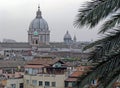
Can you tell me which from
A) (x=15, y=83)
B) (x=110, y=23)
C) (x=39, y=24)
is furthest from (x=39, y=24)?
(x=110, y=23)

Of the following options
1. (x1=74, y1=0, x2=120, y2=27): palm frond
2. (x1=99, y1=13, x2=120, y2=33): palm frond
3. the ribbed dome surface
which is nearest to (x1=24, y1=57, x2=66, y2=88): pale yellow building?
(x1=99, y1=13, x2=120, y2=33): palm frond

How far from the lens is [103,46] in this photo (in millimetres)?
6820

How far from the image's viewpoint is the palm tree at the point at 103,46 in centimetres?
669

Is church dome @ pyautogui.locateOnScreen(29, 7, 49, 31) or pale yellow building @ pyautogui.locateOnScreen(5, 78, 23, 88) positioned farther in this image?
church dome @ pyautogui.locateOnScreen(29, 7, 49, 31)

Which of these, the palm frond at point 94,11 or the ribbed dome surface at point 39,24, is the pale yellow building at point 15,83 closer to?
the palm frond at point 94,11

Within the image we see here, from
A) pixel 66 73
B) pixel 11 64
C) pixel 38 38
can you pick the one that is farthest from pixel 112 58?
pixel 38 38

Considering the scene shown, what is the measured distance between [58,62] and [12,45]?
14469 cm

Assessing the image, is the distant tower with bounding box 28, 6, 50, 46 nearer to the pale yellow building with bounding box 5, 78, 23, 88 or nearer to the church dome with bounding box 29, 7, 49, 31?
the church dome with bounding box 29, 7, 49, 31

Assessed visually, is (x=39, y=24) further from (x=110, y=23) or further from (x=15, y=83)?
(x=110, y=23)

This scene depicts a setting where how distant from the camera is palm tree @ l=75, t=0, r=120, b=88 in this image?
6.69 metres

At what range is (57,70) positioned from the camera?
3538cm

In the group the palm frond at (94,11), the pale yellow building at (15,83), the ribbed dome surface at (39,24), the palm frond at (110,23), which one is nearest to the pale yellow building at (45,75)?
the pale yellow building at (15,83)

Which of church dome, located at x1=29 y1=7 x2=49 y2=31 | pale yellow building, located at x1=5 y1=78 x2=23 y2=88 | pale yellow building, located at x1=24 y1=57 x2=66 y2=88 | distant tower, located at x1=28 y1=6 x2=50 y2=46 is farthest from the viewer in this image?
church dome, located at x1=29 y1=7 x2=49 y2=31

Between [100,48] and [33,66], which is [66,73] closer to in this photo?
[33,66]
